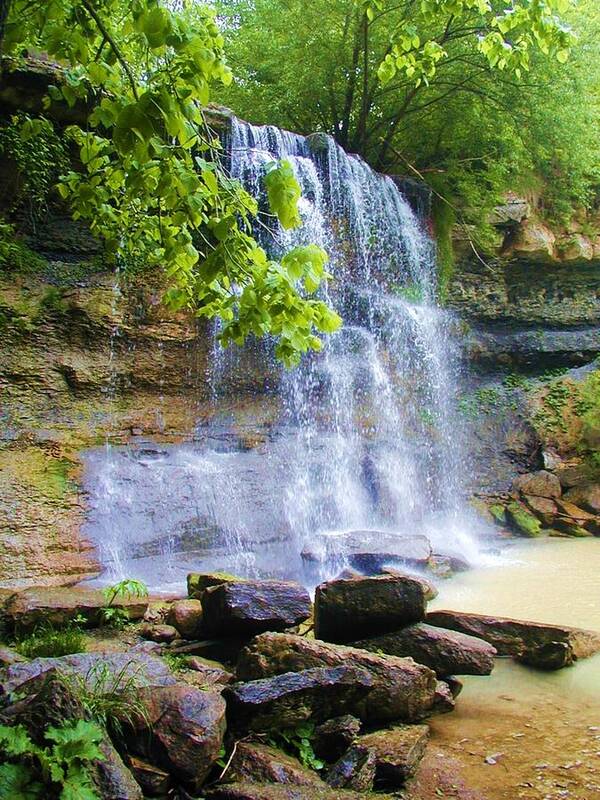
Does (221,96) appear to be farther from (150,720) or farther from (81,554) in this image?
(150,720)

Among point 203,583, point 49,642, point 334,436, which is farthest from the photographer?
point 334,436

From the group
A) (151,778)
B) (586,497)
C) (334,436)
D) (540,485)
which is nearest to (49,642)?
(151,778)

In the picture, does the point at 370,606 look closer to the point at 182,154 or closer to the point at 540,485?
the point at 182,154

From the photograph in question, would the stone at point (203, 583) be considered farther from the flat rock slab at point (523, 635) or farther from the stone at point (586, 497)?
the stone at point (586, 497)

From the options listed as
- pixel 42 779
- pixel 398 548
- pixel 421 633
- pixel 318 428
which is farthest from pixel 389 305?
pixel 42 779

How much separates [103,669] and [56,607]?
1.44 meters

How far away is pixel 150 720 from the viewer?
2.59 m

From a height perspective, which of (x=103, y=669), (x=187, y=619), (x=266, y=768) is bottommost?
(x=266, y=768)

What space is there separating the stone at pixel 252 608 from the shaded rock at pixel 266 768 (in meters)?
1.26

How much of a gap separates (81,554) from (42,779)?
4964mm

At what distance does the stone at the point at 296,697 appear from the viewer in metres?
2.84

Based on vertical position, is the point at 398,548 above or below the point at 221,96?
below

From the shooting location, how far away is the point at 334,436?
9.79 m

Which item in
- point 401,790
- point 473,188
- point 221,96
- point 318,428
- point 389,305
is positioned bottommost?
point 401,790
